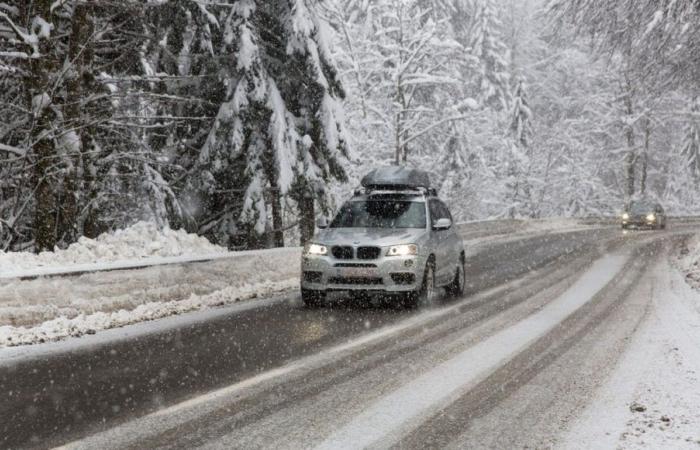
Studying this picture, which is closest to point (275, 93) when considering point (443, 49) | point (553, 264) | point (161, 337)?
point (553, 264)

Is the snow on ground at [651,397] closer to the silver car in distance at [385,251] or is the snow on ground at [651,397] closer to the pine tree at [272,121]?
the silver car in distance at [385,251]

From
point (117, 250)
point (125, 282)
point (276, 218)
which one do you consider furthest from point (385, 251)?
point (276, 218)

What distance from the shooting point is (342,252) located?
38.7 feet

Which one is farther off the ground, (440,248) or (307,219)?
(307,219)

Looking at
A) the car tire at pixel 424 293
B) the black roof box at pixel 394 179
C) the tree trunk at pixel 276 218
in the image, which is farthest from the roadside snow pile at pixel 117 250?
the tree trunk at pixel 276 218

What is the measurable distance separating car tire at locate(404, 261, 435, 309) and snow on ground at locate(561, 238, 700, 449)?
333 centimetres

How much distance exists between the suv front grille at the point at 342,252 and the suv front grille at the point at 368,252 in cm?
12

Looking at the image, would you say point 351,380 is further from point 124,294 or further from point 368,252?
point 124,294

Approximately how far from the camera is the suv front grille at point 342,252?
38.5 ft

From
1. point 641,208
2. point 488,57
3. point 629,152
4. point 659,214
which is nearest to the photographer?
point 641,208

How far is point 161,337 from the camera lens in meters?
9.38

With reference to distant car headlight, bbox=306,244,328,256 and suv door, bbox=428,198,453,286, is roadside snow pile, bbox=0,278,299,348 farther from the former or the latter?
suv door, bbox=428,198,453,286

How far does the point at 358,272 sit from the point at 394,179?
3.59 m

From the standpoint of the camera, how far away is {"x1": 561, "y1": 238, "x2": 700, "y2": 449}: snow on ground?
5.30m
